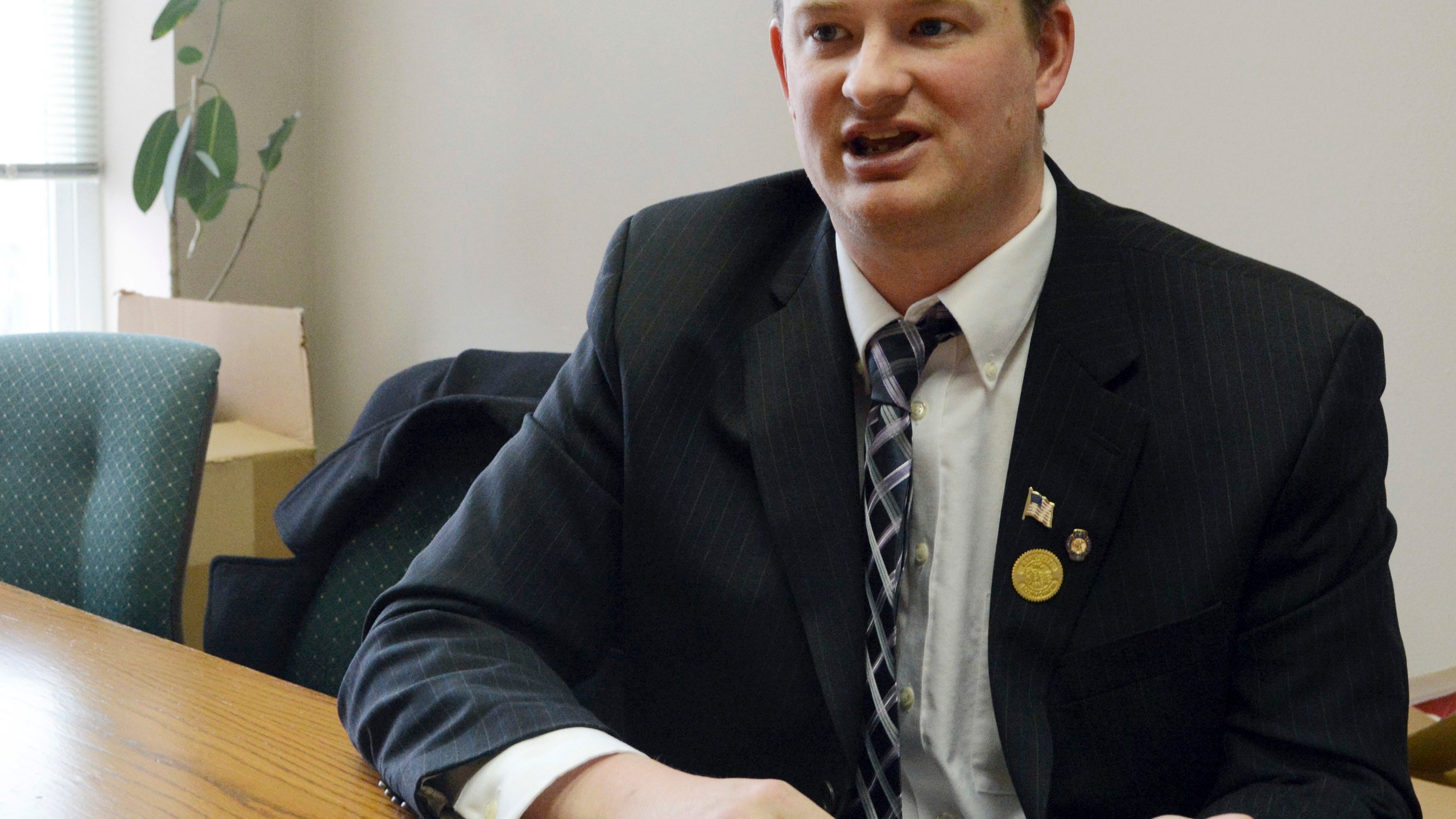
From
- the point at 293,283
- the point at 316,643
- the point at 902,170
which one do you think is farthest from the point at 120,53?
the point at 902,170

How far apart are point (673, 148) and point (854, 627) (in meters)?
1.57

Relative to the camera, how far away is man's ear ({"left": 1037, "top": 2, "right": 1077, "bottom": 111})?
114cm

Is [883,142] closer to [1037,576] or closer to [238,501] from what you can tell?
[1037,576]

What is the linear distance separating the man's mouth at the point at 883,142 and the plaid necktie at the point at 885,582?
147mm

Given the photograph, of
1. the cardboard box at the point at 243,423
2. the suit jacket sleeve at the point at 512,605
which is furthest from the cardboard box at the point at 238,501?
the suit jacket sleeve at the point at 512,605

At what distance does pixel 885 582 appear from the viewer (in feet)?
3.56

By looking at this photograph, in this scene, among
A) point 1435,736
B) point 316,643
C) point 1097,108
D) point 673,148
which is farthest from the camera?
point 673,148

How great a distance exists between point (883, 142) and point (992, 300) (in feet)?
0.55

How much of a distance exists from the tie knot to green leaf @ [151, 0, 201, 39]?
2.49m

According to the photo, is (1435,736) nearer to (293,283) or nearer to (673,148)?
(673,148)

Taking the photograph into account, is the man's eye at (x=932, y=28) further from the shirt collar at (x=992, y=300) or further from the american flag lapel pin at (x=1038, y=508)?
the american flag lapel pin at (x=1038, y=508)

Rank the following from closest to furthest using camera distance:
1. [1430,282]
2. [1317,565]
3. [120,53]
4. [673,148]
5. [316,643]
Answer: [1317,565] < [1430,282] < [316,643] < [673,148] < [120,53]

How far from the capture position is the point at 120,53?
11.2 feet

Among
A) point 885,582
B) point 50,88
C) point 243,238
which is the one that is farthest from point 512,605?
point 50,88
